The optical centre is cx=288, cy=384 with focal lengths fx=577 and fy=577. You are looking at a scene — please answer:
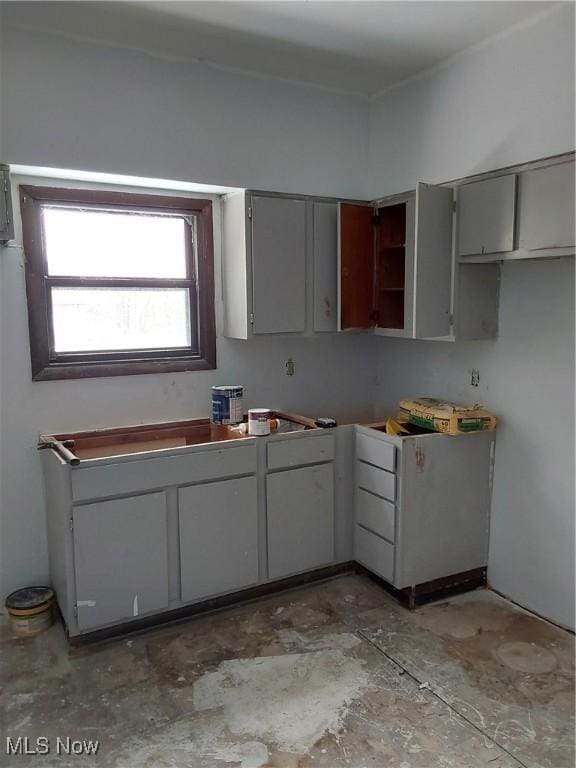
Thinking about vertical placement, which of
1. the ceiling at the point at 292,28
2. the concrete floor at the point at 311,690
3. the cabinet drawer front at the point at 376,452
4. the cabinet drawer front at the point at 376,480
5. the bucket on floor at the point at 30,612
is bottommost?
the concrete floor at the point at 311,690

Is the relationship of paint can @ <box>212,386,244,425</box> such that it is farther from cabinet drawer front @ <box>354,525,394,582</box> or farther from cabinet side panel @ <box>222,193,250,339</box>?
cabinet drawer front @ <box>354,525,394,582</box>

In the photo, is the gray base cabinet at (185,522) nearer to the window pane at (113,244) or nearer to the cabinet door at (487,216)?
the window pane at (113,244)

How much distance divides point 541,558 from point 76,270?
2794 mm

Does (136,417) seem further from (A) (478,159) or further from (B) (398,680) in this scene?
(A) (478,159)

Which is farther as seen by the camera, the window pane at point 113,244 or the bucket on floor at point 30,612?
the window pane at point 113,244

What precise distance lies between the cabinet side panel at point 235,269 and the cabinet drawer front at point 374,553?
1.31 metres

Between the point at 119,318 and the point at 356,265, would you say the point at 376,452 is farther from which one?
the point at 119,318

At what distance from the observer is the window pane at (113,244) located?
2939 millimetres

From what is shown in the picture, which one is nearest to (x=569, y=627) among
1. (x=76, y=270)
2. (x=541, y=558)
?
(x=541, y=558)

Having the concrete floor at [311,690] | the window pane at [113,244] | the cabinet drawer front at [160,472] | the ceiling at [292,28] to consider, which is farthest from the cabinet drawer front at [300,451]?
the ceiling at [292,28]

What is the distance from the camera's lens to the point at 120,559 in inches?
106

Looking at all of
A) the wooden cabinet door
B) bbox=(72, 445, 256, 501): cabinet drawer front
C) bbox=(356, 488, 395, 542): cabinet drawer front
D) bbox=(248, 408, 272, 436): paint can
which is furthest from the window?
bbox=(356, 488, 395, 542): cabinet drawer front

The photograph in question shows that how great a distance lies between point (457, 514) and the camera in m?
3.11

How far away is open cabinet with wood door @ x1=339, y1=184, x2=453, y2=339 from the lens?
288 centimetres
